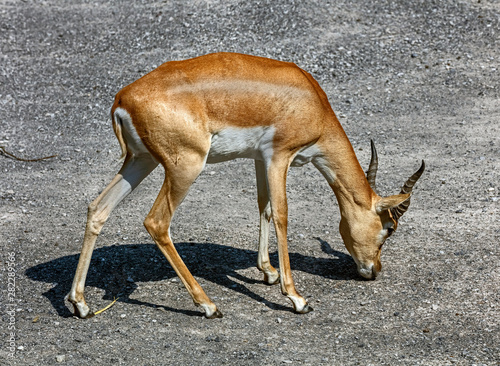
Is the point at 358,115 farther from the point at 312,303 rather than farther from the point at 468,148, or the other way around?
the point at 312,303

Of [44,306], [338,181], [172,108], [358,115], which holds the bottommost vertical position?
[358,115]

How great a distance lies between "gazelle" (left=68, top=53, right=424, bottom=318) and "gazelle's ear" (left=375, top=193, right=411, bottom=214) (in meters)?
0.01

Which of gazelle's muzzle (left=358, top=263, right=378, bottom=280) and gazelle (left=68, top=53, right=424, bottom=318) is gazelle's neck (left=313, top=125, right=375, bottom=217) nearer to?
gazelle (left=68, top=53, right=424, bottom=318)

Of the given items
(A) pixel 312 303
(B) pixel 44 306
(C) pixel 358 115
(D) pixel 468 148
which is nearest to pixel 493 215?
(D) pixel 468 148

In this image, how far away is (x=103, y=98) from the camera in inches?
490

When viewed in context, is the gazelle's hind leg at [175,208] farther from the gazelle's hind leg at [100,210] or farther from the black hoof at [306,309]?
the black hoof at [306,309]

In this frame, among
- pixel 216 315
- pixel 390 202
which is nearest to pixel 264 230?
pixel 216 315

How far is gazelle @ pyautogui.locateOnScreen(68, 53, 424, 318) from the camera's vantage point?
5.84 meters

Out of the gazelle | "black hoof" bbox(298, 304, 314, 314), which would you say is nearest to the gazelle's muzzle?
the gazelle

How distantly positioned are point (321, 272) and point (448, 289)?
1.33 metres

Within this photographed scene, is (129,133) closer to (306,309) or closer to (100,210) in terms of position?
(100,210)

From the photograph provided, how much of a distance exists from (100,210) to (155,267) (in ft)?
4.29

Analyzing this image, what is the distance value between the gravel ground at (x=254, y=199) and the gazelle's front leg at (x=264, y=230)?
0.17m

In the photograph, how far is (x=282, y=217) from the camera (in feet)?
20.6
